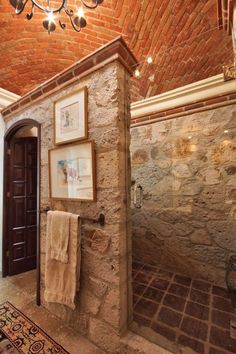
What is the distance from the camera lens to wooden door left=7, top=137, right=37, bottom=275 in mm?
2361

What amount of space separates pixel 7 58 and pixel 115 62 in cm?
162

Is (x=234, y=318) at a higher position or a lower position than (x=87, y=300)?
lower

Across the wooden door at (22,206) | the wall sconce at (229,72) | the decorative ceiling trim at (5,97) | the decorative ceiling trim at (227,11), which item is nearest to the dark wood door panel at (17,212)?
the wooden door at (22,206)

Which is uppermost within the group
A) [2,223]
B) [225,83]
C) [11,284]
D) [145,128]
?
[225,83]

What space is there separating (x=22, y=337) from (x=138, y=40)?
10.1ft

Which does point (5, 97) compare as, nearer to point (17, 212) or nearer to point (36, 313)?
point (17, 212)

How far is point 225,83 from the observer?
206 centimetres

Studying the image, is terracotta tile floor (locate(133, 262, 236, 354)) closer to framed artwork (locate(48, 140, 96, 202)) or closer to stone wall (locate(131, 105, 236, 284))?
stone wall (locate(131, 105, 236, 284))

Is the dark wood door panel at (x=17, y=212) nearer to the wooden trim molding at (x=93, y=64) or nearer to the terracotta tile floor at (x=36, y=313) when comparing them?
the terracotta tile floor at (x=36, y=313)

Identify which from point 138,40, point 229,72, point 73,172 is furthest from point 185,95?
point 73,172

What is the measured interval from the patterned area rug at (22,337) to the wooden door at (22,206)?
88 centimetres

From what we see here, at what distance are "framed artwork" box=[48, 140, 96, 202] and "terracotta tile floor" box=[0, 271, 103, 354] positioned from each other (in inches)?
44.7

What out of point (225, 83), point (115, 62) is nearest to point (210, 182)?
point (225, 83)

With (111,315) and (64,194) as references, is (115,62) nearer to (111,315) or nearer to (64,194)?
(64,194)
